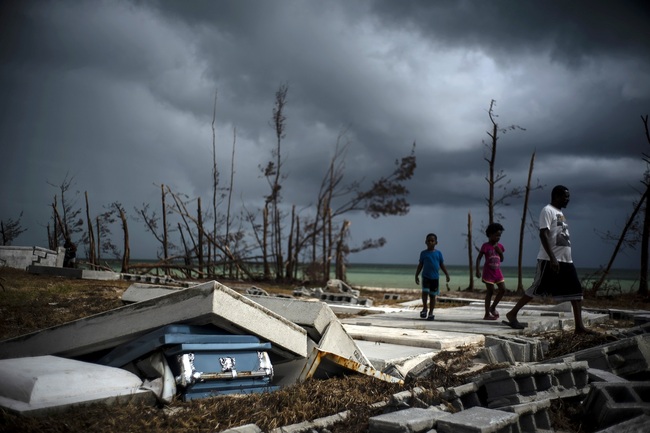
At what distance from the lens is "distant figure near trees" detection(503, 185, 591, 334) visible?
247 inches

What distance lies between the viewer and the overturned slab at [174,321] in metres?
3.60

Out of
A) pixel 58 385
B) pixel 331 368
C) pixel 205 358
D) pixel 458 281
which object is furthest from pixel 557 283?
pixel 458 281

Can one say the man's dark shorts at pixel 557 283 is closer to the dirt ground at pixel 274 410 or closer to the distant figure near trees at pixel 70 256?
the dirt ground at pixel 274 410

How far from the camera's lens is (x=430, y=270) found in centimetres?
854

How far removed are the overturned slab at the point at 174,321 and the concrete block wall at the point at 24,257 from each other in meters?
15.8

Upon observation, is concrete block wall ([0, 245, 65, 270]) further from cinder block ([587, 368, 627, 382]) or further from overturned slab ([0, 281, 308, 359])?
cinder block ([587, 368, 627, 382])

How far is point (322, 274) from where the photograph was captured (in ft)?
59.4

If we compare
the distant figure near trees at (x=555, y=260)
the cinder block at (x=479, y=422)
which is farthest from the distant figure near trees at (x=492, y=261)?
the cinder block at (x=479, y=422)

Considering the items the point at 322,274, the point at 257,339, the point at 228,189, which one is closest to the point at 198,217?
the point at 228,189

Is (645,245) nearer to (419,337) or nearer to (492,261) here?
(492,261)

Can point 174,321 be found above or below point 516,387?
above

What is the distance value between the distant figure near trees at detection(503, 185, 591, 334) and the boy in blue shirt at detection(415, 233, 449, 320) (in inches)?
82.8

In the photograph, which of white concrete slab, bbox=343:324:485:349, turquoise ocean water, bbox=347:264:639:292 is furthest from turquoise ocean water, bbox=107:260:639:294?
white concrete slab, bbox=343:324:485:349

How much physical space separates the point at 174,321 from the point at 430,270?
18.8ft
